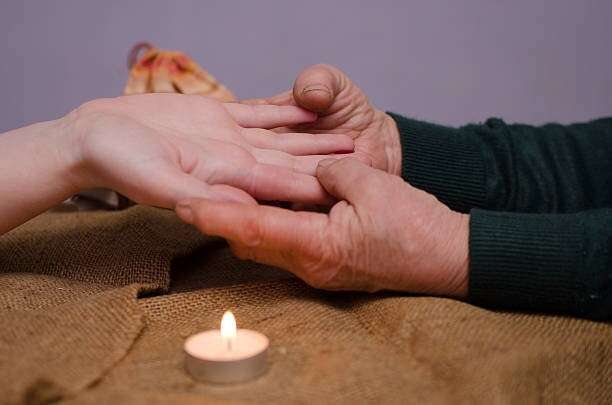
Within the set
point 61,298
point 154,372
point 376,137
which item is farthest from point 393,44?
point 154,372

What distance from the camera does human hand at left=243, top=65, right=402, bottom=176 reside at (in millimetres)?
998

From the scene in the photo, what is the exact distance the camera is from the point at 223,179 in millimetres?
813

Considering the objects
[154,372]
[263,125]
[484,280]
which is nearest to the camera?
[154,372]

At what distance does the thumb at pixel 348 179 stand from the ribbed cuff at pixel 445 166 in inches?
9.1

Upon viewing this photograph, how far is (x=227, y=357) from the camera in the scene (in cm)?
55

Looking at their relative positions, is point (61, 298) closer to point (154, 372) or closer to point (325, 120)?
point (154, 372)

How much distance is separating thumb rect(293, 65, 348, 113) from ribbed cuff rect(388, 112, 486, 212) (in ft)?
0.53

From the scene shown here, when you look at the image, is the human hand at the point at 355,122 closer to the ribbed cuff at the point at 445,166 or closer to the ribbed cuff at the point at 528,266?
the ribbed cuff at the point at 445,166

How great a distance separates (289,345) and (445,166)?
19.3 inches

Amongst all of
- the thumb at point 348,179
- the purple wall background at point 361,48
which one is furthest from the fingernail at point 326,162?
the purple wall background at point 361,48

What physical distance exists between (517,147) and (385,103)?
2.29 feet

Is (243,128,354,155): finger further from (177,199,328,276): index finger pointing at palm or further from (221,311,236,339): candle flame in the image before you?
(221,311,236,339): candle flame

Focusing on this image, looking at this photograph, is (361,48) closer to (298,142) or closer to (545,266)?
(298,142)

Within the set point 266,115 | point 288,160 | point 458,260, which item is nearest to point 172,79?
point 266,115
